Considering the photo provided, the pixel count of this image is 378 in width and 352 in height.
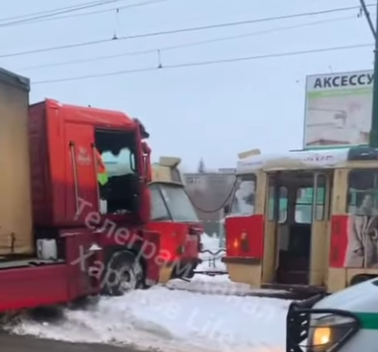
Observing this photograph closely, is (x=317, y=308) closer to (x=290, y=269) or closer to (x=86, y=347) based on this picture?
(x=86, y=347)

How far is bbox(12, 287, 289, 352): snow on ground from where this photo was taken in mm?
9062

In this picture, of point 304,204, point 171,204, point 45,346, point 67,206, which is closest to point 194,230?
point 171,204

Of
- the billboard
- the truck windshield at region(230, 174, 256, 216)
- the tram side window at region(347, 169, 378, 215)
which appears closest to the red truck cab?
the truck windshield at region(230, 174, 256, 216)

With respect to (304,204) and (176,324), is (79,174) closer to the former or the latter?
(176,324)

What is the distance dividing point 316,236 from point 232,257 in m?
1.60

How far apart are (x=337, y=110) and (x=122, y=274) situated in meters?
25.2

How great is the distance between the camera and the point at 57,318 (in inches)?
428

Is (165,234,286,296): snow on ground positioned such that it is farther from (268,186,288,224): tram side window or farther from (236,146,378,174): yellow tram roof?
(236,146,378,174): yellow tram roof

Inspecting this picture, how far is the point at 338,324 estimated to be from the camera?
393cm

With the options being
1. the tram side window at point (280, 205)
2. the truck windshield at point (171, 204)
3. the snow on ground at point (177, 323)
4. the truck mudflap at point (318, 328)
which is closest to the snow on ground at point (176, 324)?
the snow on ground at point (177, 323)

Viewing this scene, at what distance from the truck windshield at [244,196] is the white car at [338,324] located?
353 inches

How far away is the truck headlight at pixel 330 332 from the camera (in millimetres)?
3869

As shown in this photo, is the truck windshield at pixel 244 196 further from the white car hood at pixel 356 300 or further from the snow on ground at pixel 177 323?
the white car hood at pixel 356 300

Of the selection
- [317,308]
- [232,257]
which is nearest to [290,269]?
[232,257]
